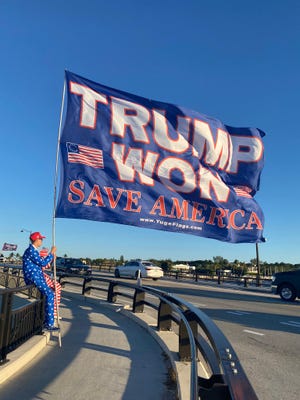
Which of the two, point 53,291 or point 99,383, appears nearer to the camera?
point 99,383

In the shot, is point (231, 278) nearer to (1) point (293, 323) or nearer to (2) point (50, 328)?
(1) point (293, 323)

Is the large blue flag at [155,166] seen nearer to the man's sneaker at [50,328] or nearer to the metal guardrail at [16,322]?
the metal guardrail at [16,322]

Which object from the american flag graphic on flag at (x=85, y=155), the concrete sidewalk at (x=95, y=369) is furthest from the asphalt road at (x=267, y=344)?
Answer: the american flag graphic on flag at (x=85, y=155)

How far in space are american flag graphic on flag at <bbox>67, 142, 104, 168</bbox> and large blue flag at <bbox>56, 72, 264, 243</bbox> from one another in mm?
18

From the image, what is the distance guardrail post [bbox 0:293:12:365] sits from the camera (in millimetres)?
4930

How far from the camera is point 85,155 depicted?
7270mm

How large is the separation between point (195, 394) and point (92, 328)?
7078mm

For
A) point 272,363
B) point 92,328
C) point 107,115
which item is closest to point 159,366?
point 272,363

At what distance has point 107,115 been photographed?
7.78 m

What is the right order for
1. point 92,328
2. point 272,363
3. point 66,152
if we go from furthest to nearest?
point 92,328, point 66,152, point 272,363

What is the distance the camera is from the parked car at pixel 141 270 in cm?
3194

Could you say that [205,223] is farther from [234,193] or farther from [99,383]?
[99,383]

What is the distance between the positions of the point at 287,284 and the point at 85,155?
15.0 meters

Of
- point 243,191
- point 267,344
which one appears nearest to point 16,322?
point 267,344
